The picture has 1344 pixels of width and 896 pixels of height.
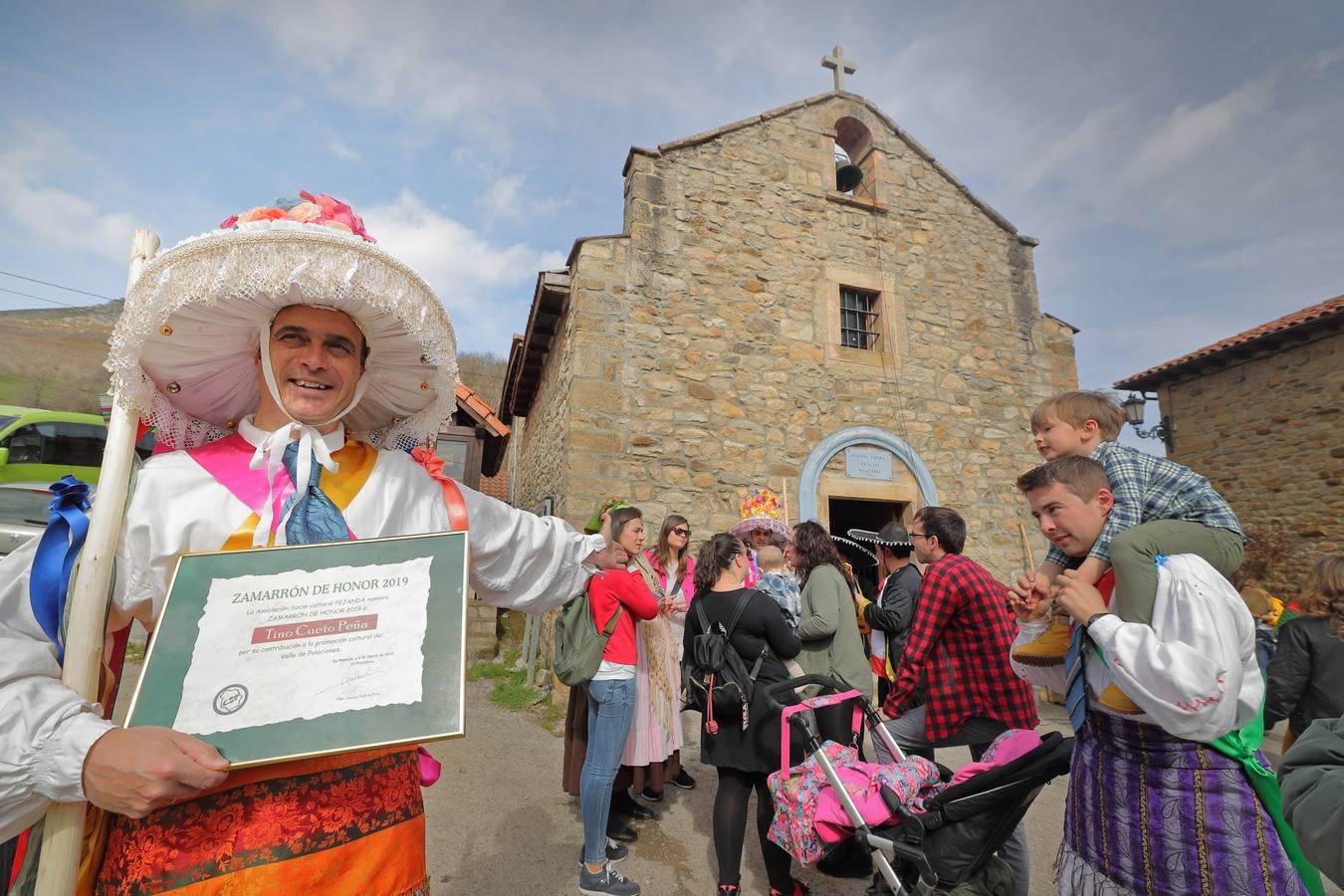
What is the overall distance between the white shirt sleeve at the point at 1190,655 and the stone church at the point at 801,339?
497 centimetres

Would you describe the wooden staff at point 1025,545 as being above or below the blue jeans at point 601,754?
above

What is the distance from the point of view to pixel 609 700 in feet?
10.7

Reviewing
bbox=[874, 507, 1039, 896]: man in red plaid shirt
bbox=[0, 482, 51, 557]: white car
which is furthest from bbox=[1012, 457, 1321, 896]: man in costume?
bbox=[0, 482, 51, 557]: white car

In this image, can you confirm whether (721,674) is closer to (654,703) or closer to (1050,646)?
(654,703)

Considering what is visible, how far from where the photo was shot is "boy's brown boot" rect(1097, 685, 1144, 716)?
64.6 inches

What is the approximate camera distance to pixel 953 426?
7.85 meters

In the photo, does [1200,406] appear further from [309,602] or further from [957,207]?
[309,602]

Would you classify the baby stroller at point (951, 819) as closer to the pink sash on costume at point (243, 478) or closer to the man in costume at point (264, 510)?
the man in costume at point (264, 510)

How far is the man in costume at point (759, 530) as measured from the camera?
16.3 ft

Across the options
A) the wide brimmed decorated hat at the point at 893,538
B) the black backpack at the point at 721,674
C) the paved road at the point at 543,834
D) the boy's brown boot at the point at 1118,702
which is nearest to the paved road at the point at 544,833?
the paved road at the point at 543,834

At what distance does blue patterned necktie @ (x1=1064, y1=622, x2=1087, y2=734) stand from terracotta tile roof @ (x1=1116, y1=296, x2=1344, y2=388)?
12.2 meters

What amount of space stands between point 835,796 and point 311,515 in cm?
208

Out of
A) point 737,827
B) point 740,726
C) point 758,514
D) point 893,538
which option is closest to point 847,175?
point 758,514

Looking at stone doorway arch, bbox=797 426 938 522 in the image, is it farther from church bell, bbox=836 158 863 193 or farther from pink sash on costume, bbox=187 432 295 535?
pink sash on costume, bbox=187 432 295 535
